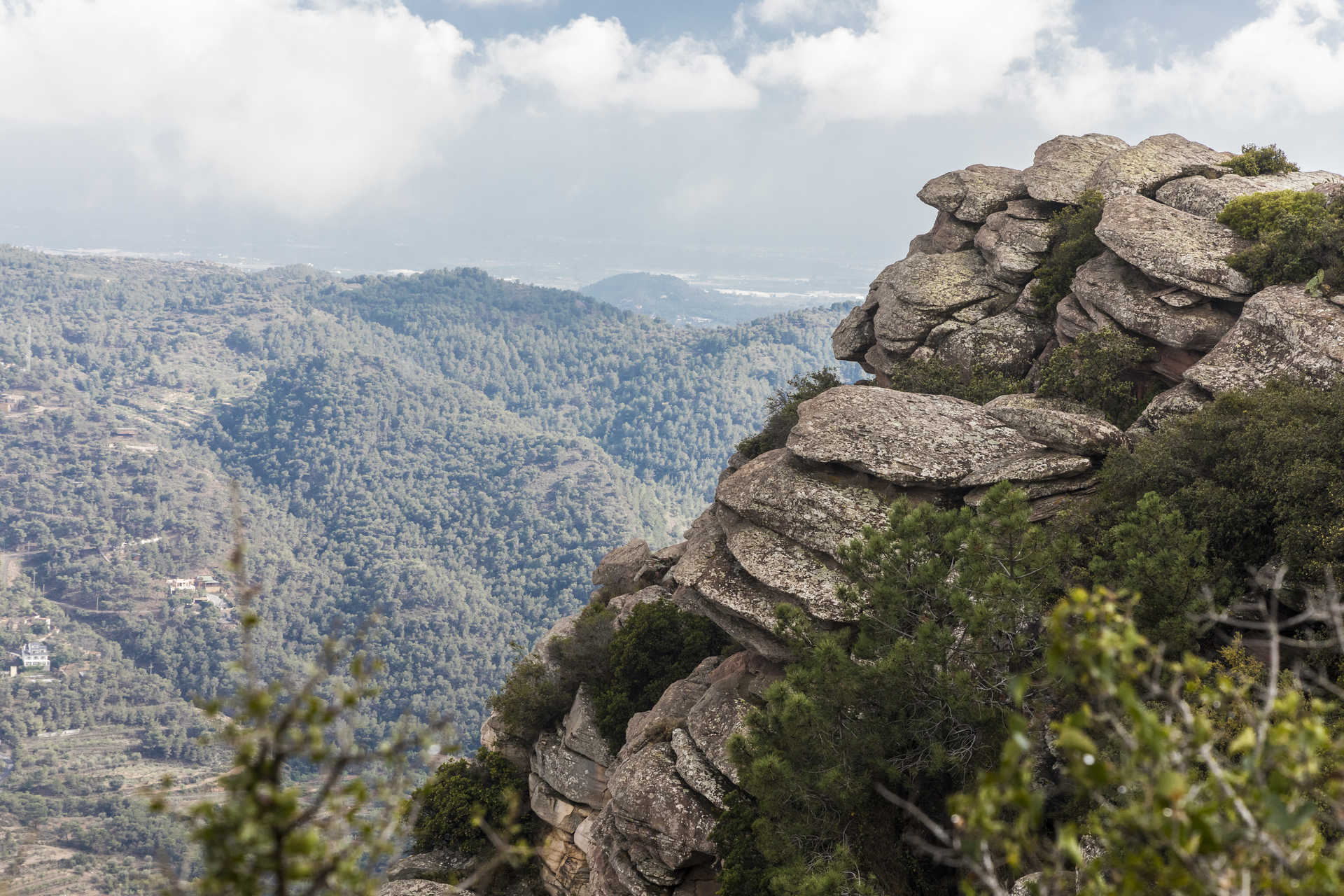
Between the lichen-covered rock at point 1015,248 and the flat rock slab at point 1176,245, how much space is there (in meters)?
3.69

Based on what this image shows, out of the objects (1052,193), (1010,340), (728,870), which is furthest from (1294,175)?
(728,870)

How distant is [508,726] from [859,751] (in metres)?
17.2

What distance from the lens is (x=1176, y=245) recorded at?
82.3 ft

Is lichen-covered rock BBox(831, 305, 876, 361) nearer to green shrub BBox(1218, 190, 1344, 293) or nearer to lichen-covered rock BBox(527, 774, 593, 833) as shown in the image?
green shrub BBox(1218, 190, 1344, 293)

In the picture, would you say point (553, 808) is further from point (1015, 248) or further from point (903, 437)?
point (1015, 248)

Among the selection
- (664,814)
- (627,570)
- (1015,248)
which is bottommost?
(664,814)

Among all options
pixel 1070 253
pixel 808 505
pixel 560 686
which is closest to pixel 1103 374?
pixel 1070 253

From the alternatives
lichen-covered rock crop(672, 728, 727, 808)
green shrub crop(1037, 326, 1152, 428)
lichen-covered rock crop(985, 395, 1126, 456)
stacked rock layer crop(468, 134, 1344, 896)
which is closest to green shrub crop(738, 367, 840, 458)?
stacked rock layer crop(468, 134, 1344, 896)

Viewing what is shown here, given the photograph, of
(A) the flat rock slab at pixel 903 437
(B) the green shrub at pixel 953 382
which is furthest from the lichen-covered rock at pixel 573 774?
(B) the green shrub at pixel 953 382

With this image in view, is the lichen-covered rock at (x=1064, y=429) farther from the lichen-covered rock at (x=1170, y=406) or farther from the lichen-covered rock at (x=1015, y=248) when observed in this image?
the lichen-covered rock at (x=1015, y=248)

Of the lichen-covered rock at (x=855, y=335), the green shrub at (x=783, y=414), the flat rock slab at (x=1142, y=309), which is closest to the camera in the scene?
the flat rock slab at (x=1142, y=309)

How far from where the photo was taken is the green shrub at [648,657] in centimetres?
2727

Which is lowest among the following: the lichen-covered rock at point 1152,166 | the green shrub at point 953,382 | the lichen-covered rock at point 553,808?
the lichen-covered rock at point 553,808

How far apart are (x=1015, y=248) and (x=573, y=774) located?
80.5 feet
